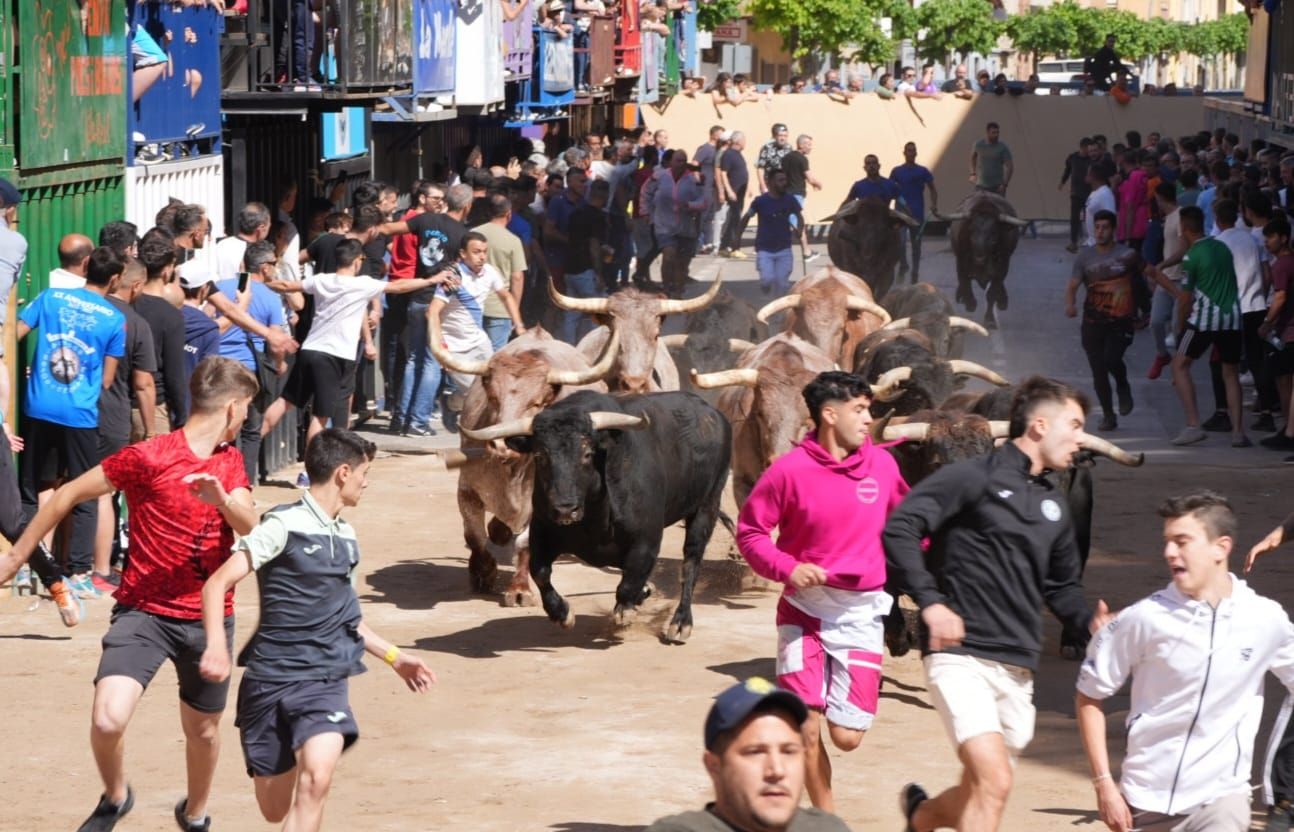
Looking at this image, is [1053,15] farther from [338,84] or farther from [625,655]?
[625,655]

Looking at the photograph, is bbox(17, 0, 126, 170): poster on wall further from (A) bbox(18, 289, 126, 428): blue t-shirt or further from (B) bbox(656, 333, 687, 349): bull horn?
(B) bbox(656, 333, 687, 349): bull horn

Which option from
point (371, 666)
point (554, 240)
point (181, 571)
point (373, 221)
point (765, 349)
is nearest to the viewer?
point (181, 571)

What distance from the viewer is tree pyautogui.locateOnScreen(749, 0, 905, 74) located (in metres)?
62.9

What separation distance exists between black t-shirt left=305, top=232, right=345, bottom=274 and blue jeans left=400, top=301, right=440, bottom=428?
1258mm

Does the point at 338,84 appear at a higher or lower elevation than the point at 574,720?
higher

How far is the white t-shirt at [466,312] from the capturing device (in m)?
16.3

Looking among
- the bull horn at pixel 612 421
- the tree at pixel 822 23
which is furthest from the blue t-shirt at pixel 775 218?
the tree at pixel 822 23

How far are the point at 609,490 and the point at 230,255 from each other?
4776 mm

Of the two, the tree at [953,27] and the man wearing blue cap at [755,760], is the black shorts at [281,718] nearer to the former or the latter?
the man wearing blue cap at [755,760]

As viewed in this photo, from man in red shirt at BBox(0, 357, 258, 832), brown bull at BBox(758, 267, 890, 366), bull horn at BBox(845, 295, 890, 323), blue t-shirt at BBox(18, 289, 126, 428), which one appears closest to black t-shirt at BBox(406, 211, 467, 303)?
brown bull at BBox(758, 267, 890, 366)

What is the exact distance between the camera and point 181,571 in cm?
726

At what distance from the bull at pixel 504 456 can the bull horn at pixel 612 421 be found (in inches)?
35.8

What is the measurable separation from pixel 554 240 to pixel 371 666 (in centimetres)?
1253

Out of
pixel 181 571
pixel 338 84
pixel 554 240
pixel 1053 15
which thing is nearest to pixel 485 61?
pixel 554 240
